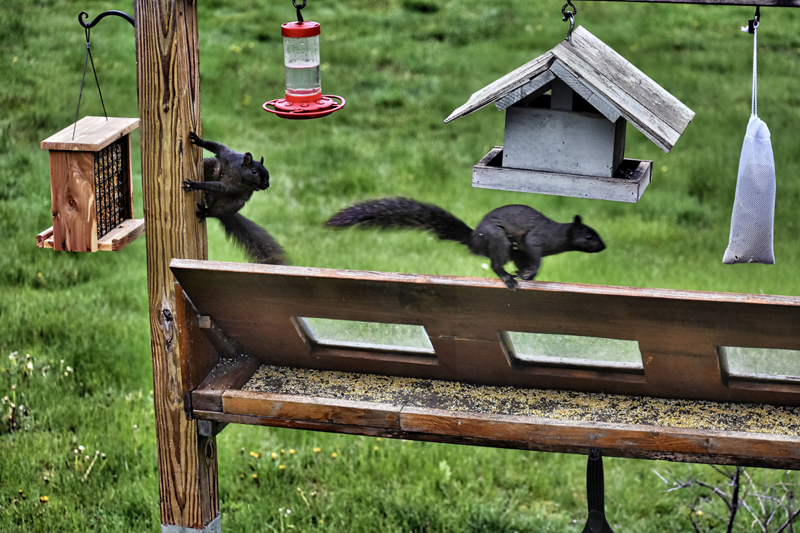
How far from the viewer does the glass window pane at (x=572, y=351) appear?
10.6 feet

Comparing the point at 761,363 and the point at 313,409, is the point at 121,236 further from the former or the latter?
the point at 761,363

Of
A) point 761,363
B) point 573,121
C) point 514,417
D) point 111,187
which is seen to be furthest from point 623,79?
point 111,187

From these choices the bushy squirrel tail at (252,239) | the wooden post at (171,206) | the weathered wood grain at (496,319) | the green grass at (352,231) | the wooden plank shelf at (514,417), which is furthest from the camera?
the green grass at (352,231)

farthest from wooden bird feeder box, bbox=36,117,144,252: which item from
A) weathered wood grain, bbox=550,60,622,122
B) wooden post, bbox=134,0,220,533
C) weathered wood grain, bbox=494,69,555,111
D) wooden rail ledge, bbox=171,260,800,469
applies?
weathered wood grain, bbox=550,60,622,122

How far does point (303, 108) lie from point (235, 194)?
Result: 0.48 metres

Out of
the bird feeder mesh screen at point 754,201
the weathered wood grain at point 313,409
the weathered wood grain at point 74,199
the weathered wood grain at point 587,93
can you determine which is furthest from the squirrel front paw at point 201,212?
the bird feeder mesh screen at point 754,201

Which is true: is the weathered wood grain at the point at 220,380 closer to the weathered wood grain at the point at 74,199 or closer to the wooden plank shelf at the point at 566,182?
the weathered wood grain at the point at 74,199

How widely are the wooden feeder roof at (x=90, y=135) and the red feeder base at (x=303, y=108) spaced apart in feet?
2.23

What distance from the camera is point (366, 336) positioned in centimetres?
340

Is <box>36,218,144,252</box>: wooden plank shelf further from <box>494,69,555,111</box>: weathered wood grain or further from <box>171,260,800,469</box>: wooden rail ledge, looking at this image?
<box>494,69,555,111</box>: weathered wood grain

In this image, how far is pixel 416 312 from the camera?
306cm

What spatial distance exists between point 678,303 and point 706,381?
445mm

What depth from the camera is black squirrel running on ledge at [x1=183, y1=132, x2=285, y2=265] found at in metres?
3.46

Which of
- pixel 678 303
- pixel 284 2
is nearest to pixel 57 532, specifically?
pixel 678 303
